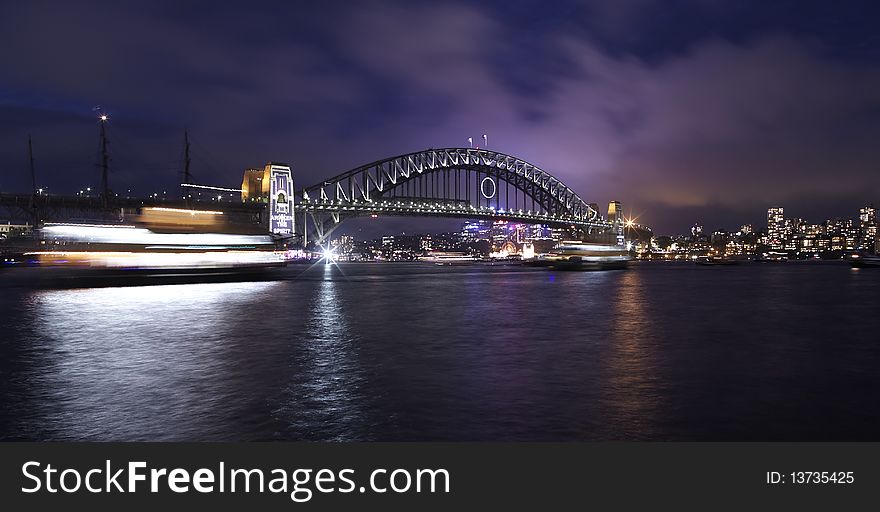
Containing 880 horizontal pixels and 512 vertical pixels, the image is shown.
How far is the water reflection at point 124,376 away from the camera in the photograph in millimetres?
7711

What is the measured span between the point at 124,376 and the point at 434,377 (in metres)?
5.58

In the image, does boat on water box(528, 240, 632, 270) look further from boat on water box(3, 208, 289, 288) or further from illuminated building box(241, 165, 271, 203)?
illuminated building box(241, 165, 271, 203)

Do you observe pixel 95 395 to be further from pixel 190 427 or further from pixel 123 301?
pixel 123 301

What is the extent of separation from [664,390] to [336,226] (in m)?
117

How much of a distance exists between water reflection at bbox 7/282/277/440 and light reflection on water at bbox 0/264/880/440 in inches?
1.9

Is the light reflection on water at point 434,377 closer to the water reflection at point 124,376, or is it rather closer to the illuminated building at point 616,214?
the water reflection at point 124,376

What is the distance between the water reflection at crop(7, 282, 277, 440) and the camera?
7711 millimetres

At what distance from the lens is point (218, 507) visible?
19.6ft

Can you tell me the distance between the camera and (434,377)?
11281 millimetres

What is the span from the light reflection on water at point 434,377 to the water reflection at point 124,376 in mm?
47

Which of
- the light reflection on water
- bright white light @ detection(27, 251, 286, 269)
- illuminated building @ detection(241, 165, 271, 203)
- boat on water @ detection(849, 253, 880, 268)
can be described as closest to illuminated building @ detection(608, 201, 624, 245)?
boat on water @ detection(849, 253, 880, 268)

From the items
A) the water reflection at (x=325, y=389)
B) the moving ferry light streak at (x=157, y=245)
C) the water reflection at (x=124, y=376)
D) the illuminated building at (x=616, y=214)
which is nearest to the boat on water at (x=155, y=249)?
the moving ferry light streak at (x=157, y=245)

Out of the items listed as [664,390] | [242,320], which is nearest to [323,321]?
[242,320]

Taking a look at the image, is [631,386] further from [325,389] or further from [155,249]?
[155,249]
